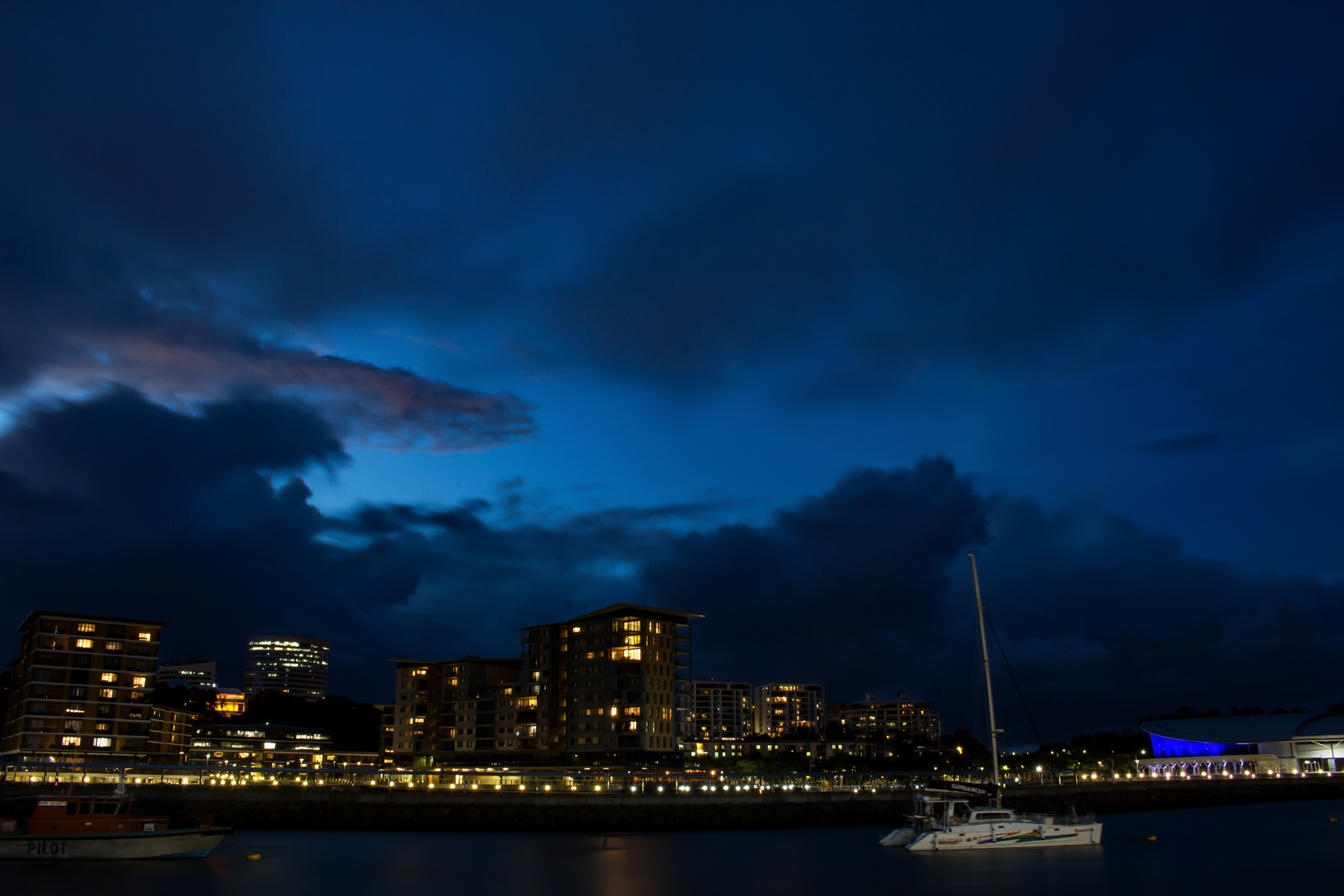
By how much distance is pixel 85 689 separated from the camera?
425 ft

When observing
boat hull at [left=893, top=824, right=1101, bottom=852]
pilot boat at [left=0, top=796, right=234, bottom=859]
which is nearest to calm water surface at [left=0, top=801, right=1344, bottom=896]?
boat hull at [left=893, top=824, right=1101, bottom=852]

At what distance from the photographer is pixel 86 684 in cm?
12975

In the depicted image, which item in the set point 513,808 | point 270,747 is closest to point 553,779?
point 513,808

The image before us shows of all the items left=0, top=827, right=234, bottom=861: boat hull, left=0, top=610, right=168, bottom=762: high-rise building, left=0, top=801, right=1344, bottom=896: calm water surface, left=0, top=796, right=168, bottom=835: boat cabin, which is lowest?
left=0, top=801, right=1344, bottom=896: calm water surface

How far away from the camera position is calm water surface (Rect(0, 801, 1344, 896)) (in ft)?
161

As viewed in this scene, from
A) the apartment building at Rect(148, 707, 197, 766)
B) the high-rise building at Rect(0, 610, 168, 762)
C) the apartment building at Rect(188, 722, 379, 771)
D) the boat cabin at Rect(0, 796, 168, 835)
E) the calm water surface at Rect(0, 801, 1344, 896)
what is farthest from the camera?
the apartment building at Rect(188, 722, 379, 771)

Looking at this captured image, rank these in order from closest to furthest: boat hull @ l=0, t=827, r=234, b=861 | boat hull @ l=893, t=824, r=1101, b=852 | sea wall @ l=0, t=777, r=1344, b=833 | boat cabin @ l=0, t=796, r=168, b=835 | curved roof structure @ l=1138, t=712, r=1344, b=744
Result: 1. boat hull @ l=0, t=827, r=234, b=861
2. boat cabin @ l=0, t=796, r=168, b=835
3. boat hull @ l=893, t=824, r=1101, b=852
4. sea wall @ l=0, t=777, r=1344, b=833
5. curved roof structure @ l=1138, t=712, r=1344, b=744

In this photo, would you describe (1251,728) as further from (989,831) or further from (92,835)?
(92,835)

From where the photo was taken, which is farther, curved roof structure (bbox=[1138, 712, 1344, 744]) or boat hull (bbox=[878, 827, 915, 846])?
curved roof structure (bbox=[1138, 712, 1344, 744])

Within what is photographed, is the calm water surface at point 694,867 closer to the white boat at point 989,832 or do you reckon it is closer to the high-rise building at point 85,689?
the white boat at point 989,832

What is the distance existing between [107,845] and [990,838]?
180ft

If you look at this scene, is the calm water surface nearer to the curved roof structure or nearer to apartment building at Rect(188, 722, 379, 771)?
the curved roof structure

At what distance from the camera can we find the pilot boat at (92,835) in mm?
53219

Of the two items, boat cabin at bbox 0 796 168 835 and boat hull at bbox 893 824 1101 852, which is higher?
boat cabin at bbox 0 796 168 835
